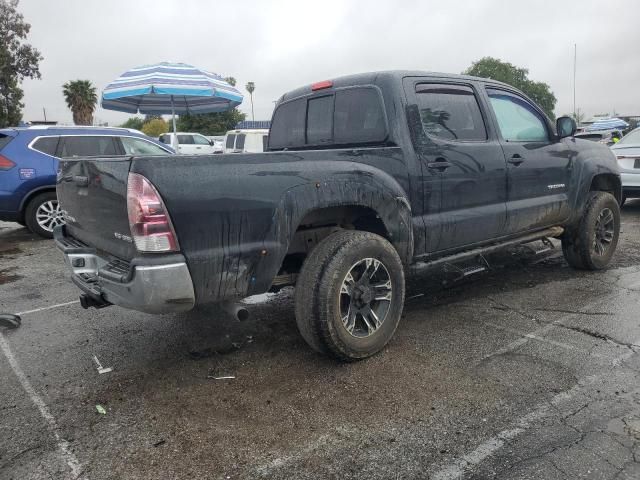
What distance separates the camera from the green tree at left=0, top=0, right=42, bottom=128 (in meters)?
29.4

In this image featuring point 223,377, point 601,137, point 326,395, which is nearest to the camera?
point 326,395

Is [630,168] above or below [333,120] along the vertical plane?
below

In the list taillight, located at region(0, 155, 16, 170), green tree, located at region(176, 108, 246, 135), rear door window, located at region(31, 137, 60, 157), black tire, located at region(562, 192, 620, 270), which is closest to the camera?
black tire, located at region(562, 192, 620, 270)

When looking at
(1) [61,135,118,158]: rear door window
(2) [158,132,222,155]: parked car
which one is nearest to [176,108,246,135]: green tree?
(2) [158,132,222,155]: parked car

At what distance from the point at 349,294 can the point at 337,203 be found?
2.00 ft

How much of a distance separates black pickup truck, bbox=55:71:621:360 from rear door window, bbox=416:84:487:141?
0.01 meters

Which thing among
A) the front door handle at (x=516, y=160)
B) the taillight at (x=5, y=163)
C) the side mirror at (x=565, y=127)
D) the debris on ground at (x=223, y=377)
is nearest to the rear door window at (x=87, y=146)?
the taillight at (x=5, y=163)

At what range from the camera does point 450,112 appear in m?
4.12

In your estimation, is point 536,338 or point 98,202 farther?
point 536,338

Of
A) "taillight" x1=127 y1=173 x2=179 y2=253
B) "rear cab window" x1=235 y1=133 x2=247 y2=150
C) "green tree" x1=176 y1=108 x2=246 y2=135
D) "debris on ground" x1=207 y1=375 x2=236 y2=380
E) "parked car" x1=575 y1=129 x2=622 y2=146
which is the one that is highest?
"green tree" x1=176 y1=108 x2=246 y2=135

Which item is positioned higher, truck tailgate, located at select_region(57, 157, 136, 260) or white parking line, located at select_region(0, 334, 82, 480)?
truck tailgate, located at select_region(57, 157, 136, 260)

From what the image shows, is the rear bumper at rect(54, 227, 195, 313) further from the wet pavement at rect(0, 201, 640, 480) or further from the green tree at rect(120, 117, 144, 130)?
the green tree at rect(120, 117, 144, 130)

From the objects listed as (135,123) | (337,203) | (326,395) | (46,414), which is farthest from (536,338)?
(135,123)

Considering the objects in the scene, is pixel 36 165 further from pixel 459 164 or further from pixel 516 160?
pixel 516 160
